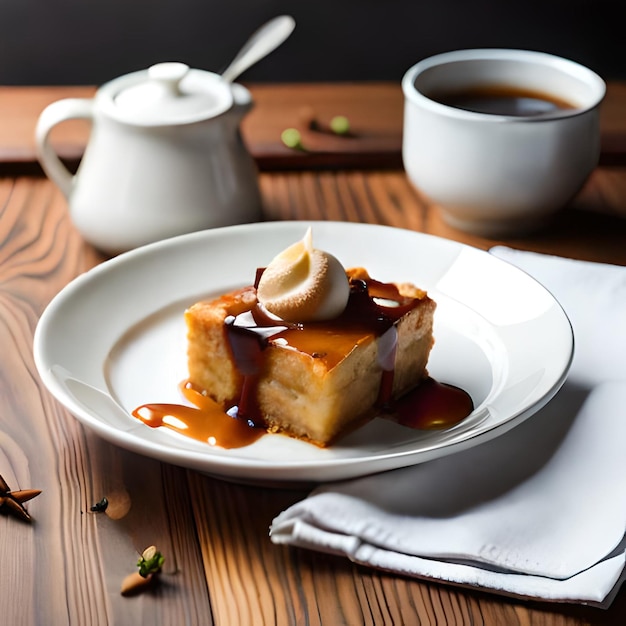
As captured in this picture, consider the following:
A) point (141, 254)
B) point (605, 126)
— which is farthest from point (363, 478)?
point (605, 126)

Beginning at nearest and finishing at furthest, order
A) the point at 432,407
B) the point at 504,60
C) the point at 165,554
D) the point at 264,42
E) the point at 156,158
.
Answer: the point at 165,554, the point at 432,407, the point at 156,158, the point at 264,42, the point at 504,60

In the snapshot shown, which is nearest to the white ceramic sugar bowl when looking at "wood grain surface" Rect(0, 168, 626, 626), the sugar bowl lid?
the sugar bowl lid

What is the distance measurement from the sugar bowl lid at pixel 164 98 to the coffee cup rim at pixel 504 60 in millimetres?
374

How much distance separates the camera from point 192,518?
116 cm

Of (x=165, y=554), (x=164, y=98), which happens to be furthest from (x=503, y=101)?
→ (x=165, y=554)

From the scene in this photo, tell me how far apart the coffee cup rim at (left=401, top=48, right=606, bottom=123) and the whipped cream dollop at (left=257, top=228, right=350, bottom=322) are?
0.62m

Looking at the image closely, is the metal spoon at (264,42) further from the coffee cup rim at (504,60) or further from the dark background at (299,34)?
the dark background at (299,34)

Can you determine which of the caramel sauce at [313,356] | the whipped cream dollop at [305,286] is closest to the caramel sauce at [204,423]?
the caramel sauce at [313,356]

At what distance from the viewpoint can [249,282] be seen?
1.61 metres

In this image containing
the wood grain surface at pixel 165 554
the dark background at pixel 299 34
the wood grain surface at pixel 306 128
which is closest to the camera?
the wood grain surface at pixel 165 554

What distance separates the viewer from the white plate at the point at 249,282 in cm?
111

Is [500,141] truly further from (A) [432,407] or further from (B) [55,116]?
(B) [55,116]

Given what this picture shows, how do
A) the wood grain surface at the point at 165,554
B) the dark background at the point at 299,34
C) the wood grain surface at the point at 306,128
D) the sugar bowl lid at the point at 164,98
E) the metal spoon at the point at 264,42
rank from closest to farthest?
the wood grain surface at the point at 165,554, the sugar bowl lid at the point at 164,98, the metal spoon at the point at 264,42, the wood grain surface at the point at 306,128, the dark background at the point at 299,34

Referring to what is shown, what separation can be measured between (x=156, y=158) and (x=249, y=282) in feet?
1.01
